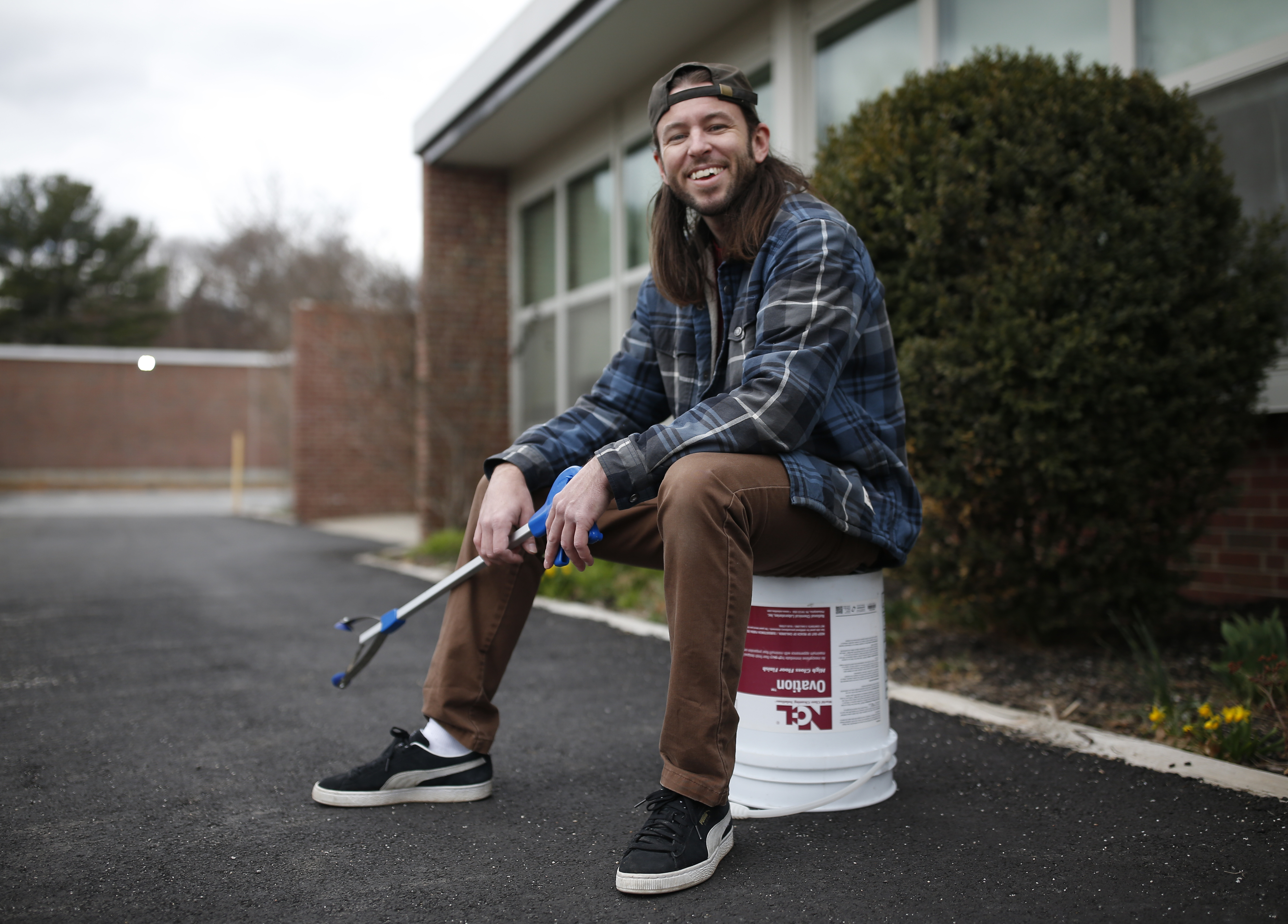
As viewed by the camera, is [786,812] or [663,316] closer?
[786,812]

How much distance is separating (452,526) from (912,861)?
7060 mm

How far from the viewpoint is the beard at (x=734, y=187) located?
2.22 metres

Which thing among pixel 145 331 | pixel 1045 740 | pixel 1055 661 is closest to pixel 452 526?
pixel 1055 661

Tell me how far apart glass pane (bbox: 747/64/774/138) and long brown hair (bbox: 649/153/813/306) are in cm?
400

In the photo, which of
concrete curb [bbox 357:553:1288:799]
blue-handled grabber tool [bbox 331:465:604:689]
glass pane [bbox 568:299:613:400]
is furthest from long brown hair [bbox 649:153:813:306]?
glass pane [bbox 568:299:613:400]

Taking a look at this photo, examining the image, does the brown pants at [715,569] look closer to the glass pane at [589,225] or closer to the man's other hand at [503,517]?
the man's other hand at [503,517]

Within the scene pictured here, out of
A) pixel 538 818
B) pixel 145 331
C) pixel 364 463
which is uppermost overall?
pixel 145 331

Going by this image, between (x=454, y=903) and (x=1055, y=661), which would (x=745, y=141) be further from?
(x=1055, y=661)

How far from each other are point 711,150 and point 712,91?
0.14 meters

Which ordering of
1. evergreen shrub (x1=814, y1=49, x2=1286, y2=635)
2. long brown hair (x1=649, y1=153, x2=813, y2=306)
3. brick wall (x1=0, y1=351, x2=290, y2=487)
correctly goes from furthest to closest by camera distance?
brick wall (x1=0, y1=351, x2=290, y2=487)
evergreen shrub (x1=814, y1=49, x2=1286, y2=635)
long brown hair (x1=649, y1=153, x2=813, y2=306)

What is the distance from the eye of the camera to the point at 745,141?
7.37 feet

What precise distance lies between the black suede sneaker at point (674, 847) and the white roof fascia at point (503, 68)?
5.47 metres

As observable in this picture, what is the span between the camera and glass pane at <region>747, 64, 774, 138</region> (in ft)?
20.0

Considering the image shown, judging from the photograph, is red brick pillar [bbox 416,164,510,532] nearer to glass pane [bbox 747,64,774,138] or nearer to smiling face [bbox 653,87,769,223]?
glass pane [bbox 747,64,774,138]
